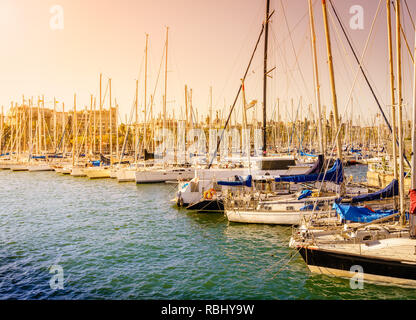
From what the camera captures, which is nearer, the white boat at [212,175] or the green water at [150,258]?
the green water at [150,258]

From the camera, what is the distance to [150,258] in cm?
1888

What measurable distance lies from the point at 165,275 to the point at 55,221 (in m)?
15.6

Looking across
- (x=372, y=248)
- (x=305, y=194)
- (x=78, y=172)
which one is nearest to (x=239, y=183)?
(x=305, y=194)

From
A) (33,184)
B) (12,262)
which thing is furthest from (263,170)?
(33,184)

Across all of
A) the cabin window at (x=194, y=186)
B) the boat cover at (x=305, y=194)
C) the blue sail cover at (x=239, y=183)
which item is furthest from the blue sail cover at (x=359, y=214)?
the cabin window at (x=194, y=186)

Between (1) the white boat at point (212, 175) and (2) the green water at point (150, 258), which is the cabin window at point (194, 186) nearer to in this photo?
(1) the white boat at point (212, 175)

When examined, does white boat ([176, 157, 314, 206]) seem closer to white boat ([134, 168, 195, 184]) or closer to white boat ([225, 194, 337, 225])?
white boat ([225, 194, 337, 225])

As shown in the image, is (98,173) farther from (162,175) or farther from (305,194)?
(305,194)

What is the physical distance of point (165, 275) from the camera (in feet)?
54.1

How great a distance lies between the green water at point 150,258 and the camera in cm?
1462

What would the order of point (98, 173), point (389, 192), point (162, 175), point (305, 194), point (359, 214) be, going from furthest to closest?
point (98, 173), point (162, 175), point (305, 194), point (389, 192), point (359, 214)

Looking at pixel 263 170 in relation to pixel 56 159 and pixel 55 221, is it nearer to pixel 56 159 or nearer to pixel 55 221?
pixel 55 221

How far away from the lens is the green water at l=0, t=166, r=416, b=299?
48.0 feet

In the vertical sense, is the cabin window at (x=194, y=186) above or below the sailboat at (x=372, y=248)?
above
